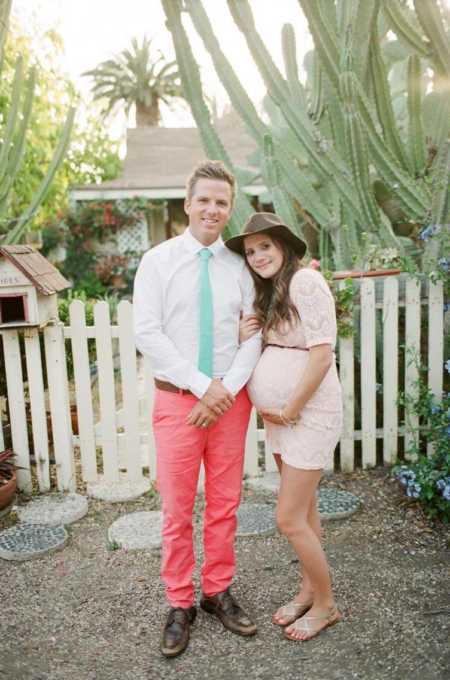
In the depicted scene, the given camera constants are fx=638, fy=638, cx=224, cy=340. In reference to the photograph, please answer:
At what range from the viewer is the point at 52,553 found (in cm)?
374

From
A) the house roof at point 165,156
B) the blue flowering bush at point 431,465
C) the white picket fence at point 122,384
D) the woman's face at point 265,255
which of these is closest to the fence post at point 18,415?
the white picket fence at point 122,384

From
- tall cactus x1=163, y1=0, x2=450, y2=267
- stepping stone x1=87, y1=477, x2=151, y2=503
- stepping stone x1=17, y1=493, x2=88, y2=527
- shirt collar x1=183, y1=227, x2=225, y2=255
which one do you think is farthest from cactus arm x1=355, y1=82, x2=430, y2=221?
stepping stone x1=17, y1=493, x2=88, y2=527

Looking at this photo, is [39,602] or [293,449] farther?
[39,602]

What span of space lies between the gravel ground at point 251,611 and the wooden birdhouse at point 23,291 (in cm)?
143

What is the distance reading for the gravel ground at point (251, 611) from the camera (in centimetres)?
268

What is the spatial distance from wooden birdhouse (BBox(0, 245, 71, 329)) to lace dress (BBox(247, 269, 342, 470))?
211 centimetres

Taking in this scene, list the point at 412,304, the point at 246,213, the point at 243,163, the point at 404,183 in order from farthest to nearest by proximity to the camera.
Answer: the point at 243,163 → the point at 246,213 → the point at 404,183 → the point at 412,304

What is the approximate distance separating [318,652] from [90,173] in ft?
52.2

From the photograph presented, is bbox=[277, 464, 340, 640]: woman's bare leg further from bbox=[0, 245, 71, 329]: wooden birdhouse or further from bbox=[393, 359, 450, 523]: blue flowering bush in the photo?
bbox=[0, 245, 71, 329]: wooden birdhouse

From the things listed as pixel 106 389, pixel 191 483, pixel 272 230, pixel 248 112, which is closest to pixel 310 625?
pixel 191 483

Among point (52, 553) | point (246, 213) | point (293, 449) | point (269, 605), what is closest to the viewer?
point (293, 449)

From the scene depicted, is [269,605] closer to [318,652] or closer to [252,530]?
[318,652]

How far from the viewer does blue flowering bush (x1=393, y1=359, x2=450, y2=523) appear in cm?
389

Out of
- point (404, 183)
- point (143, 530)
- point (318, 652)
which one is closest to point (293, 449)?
point (318, 652)
